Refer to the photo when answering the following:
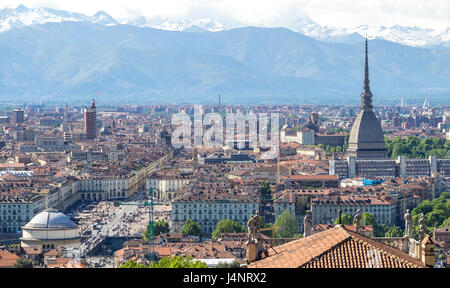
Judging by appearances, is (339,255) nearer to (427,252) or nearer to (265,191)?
(427,252)

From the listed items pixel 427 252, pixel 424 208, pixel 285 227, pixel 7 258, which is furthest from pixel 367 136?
pixel 427 252

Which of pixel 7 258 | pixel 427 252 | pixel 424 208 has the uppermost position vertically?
pixel 427 252

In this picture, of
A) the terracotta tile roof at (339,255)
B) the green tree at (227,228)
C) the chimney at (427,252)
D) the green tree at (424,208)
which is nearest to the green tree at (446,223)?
the green tree at (424,208)

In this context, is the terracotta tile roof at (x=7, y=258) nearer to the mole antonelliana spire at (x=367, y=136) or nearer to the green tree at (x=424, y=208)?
the green tree at (x=424, y=208)

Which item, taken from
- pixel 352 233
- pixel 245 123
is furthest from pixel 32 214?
pixel 245 123

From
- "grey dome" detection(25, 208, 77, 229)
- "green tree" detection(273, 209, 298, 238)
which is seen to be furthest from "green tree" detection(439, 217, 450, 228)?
"grey dome" detection(25, 208, 77, 229)

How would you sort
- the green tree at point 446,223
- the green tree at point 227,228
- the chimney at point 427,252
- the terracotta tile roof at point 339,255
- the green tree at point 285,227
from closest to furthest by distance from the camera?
the terracotta tile roof at point 339,255 < the chimney at point 427,252 < the green tree at point 285,227 < the green tree at point 227,228 < the green tree at point 446,223

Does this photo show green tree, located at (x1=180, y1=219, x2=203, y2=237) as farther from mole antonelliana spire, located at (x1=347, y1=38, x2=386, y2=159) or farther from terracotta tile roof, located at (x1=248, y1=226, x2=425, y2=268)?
mole antonelliana spire, located at (x1=347, y1=38, x2=386, y2=159)

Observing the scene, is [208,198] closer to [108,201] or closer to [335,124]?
[108,201]
